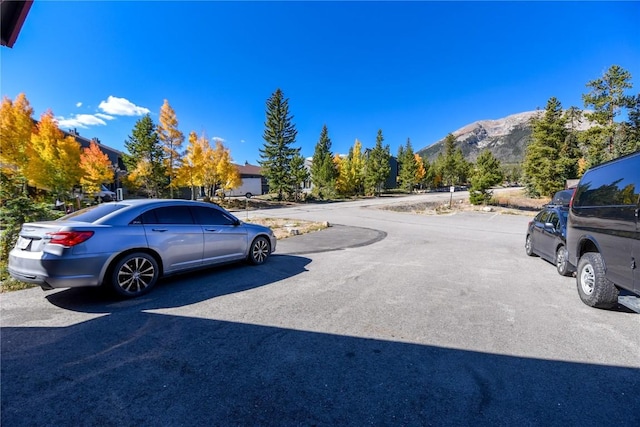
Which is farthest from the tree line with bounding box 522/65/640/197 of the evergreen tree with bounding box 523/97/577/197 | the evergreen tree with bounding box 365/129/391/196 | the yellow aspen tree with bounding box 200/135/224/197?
the yellow aspen tree with bounding box 200/135/224/197

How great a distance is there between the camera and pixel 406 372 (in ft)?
8.82

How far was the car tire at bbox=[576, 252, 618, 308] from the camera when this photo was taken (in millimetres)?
4215

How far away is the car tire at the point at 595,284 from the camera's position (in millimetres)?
4215

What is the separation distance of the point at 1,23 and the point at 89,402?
5.18m

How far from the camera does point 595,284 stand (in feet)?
14.2

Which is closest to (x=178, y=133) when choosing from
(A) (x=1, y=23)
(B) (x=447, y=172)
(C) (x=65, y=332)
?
(A) (x=1, y=23)

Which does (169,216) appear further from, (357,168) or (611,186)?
(357,168)

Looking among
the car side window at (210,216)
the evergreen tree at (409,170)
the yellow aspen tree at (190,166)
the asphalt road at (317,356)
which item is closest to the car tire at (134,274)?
the asphalt road at (317,356)

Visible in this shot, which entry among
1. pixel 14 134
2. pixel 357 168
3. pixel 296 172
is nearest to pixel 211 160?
pixel 296 172

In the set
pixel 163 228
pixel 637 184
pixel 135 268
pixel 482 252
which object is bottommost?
pixel 482 252

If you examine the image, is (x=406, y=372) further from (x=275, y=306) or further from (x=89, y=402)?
(x=89, y=402)

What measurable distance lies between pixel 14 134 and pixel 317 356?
3344 cm

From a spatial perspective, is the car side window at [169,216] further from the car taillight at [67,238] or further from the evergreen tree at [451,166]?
the evergreen tree at [451,166]

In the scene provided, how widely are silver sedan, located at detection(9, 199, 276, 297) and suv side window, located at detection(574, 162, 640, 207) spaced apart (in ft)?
21.2
